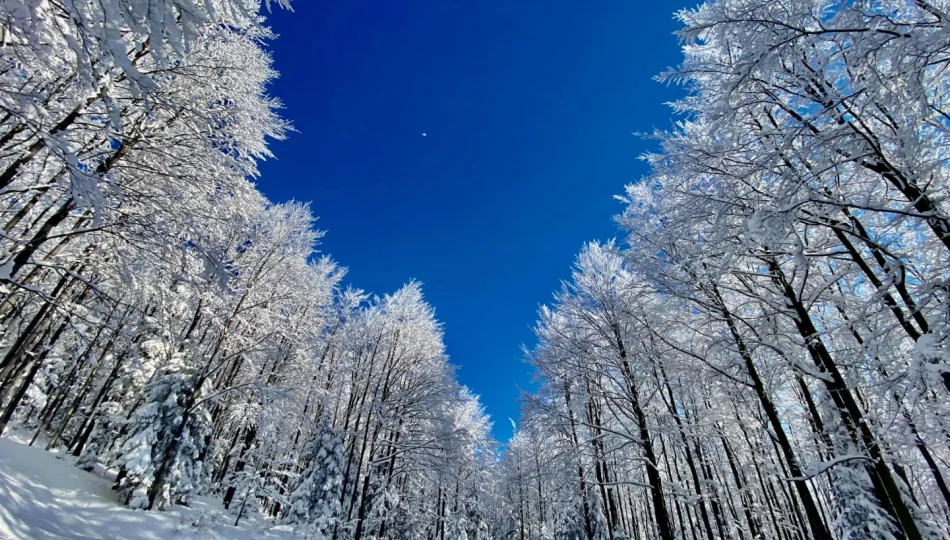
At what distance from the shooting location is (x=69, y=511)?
7.58 m

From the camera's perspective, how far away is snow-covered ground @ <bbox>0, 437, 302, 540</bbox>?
6031 millimetres

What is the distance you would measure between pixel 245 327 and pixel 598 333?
1056 cm

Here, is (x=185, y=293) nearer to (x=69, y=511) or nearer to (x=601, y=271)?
(x=69, y=511)

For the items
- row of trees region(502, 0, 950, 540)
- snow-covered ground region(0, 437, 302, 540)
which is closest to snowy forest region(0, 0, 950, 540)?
row of trees region(502, 0, 950, 540)

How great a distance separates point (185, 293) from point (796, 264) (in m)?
14.7

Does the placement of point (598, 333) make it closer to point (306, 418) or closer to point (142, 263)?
point (142, 263)

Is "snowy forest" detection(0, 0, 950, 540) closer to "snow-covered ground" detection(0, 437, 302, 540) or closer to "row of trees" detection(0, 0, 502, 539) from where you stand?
"row of trees" detection(0, 0, 502, 539)

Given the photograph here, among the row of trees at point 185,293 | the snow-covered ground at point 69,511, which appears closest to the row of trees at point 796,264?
the row of trees at point 185,293

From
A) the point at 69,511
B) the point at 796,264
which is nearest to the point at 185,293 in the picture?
the point at 69,511

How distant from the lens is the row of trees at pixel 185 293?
3918 mm

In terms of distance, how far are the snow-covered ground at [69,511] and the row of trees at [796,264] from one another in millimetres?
8899

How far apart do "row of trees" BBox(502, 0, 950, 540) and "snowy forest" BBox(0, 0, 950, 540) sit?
0.05 meters

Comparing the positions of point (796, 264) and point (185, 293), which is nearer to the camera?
point (796, 264)

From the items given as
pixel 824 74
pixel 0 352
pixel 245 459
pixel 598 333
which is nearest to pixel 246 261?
pixel 245 459
